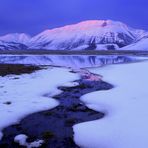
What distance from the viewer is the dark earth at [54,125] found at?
1082 cm

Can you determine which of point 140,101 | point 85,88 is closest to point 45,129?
point 140,101

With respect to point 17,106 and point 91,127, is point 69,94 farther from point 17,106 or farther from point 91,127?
point 91,127

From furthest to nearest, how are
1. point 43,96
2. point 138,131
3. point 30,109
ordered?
1. point 43,96
2. point 30,109
3. point 138,131

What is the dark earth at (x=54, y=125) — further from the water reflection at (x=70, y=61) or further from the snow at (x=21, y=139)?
the water reflection at (x=70, y=61)

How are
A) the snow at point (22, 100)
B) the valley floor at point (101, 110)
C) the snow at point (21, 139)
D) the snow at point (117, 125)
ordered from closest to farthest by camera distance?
the snow at point (117, 125) < the valley floor at point (101, 110) < the snow at point (21, 139) < the snow at point (22, 100)

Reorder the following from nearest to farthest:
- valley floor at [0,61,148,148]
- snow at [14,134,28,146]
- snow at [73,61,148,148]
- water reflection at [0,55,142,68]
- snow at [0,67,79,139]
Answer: snow at [73,61,148,148] < valley floor at [0,61,148,148] < snow at [14,134,28,146] < snow at [0,67,79,139] < water reflection at [0,55,142,68]

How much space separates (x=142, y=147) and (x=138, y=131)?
1.37m

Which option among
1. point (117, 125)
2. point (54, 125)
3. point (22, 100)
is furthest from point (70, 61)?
point (117, 125)

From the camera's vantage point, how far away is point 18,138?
11078 mm

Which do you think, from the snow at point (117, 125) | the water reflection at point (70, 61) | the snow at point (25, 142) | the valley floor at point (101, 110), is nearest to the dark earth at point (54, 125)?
the snow at point (25, 142)

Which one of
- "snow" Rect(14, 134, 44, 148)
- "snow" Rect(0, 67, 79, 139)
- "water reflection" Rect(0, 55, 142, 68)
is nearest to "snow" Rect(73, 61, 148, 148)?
"snow" Rect(14, 134, 44, 148)

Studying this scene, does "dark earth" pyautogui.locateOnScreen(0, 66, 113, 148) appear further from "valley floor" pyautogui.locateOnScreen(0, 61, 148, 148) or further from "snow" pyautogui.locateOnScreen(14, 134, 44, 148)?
"valley floor" pyautogui.locateOnScreen(0, 61, 148, 148)

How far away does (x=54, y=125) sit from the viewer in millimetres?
12719

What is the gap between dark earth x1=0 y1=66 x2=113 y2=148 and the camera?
10.8 meters
